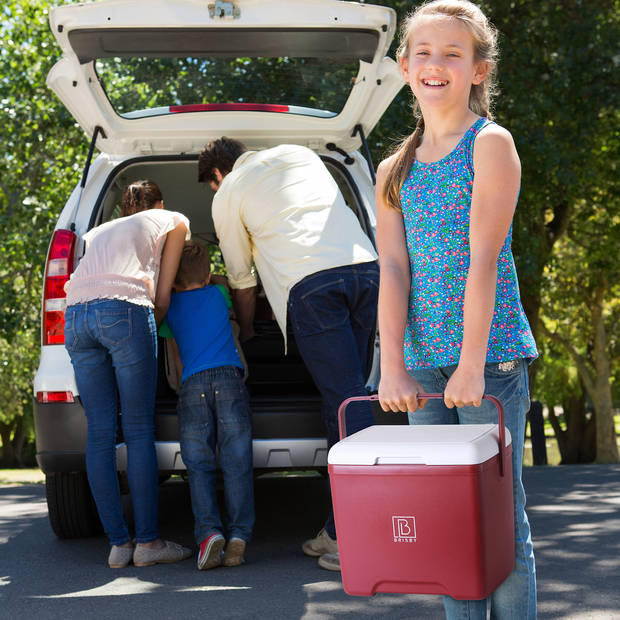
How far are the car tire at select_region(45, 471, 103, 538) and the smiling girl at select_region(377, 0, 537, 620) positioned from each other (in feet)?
8.81

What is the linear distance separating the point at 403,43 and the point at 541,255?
40.3 ft

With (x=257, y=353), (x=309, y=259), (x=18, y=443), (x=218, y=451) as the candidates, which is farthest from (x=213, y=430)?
(x=18, y=443)

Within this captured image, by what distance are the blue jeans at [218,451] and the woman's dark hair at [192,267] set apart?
52 centimetres

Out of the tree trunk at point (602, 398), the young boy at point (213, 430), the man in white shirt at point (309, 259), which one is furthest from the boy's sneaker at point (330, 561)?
the tree trunk at point (602, 398)

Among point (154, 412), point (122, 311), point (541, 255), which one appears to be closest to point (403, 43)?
point (122, 311)

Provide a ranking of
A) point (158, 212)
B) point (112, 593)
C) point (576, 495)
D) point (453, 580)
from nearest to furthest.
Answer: point (453, 580), point (112, 593), point (158, 212), point (576, 495)

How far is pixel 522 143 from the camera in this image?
10.1 metres

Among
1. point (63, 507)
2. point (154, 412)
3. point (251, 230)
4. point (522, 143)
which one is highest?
point (522, 143)

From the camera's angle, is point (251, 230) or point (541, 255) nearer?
point (251, 230)

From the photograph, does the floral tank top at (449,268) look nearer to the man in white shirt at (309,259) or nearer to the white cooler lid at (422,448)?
the white cooler lid at (422,448)

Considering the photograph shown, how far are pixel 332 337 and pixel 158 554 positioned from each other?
4.36 ft

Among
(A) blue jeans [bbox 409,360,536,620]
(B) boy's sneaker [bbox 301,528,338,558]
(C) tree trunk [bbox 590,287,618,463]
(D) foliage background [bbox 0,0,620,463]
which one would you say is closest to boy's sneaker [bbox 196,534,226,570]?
(B) boy's sneaker [bbox 301,528,338,558]

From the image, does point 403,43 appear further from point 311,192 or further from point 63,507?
point 63,507

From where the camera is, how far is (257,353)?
5.96 m
